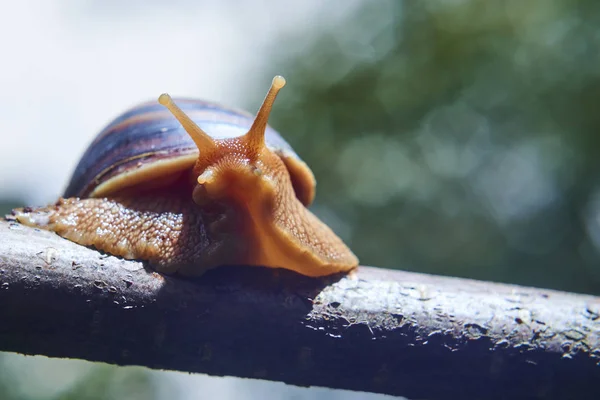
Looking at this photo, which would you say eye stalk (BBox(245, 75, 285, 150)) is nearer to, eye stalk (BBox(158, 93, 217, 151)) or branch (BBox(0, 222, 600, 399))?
eye stalk (BBox(158, 93, 217, 151))

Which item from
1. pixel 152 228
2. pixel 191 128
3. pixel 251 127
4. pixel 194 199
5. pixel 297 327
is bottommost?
pixel 297 327

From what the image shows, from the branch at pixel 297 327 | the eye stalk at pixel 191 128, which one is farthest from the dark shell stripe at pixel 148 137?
the branch at pixel 297 327

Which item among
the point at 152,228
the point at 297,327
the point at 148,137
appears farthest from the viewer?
the point at 148,137

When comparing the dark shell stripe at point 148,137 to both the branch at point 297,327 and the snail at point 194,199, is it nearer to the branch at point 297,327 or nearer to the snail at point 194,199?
the snail at point 194,199

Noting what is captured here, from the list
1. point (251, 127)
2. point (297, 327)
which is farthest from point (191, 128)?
point (297, 327)

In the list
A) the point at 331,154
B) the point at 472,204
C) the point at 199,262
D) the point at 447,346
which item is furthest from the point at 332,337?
the point at 331,154

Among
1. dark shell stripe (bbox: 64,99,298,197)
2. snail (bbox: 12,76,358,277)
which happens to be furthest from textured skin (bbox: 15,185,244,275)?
dark shell stripe (bbox: 64,99,298,197)

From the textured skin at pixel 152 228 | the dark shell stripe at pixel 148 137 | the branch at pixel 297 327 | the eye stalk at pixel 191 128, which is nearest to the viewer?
the branch at pixel 297 327

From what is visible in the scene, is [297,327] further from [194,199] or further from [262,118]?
[262,118]
